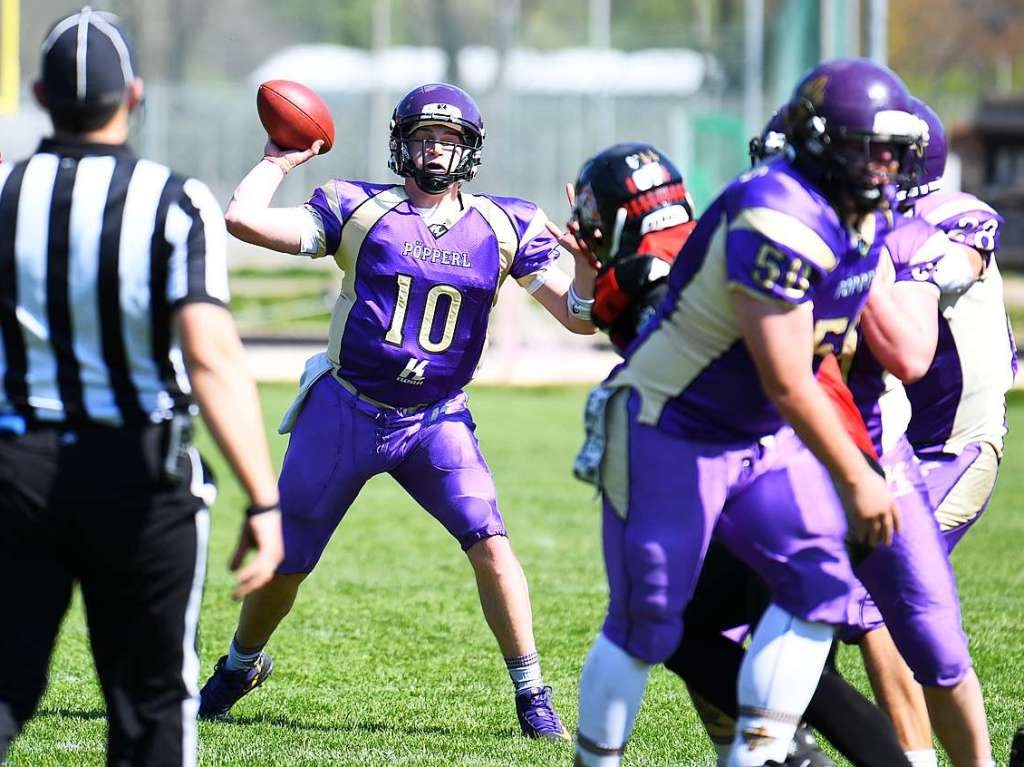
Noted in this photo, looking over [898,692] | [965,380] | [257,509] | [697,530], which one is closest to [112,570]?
[257,509]

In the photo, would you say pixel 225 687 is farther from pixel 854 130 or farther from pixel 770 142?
pixel 854 130

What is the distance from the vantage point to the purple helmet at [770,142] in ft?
12.3

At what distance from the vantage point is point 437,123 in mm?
4727

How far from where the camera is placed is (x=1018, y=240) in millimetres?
37250

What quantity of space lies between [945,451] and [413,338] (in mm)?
1638

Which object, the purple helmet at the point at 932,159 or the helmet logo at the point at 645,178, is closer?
the helmet logo at the point at 645,178

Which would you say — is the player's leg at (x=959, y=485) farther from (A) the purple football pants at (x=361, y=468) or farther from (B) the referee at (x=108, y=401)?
(B) the referee at (x=108, y=401)

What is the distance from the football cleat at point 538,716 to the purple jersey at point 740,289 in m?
1.65

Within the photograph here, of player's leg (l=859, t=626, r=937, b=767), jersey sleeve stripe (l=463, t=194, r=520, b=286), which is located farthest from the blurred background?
player's leg (l=859, t=626, r=937, b=767)

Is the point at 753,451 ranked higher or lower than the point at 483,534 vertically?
higher

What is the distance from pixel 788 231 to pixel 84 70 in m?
1.42

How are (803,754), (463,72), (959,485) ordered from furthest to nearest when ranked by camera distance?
(463,72) → (959,485) → (803,754)

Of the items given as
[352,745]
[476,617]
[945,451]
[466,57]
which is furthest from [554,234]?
[466,57]

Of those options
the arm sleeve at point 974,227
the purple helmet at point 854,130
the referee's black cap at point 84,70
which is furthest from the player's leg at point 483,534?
the referee's black cap at point 84,70
